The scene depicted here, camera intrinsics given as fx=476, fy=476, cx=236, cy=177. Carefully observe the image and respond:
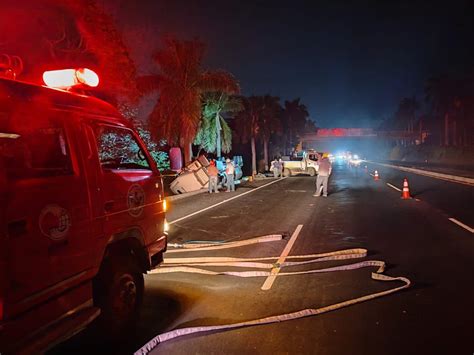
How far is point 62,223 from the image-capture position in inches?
148

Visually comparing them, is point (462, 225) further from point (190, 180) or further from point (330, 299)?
point (190, 180)

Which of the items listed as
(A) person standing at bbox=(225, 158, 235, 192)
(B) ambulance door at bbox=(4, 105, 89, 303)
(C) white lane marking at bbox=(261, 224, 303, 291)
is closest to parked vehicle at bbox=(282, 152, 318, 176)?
(A) person standing at bbox=(225, 158, 235, 192)

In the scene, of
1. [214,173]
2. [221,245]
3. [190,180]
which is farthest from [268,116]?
[221,245]

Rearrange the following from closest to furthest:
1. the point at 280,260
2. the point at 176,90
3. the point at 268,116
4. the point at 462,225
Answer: the point at 280,260
the point at 462,225
the point at 176,90
the point at 268,116

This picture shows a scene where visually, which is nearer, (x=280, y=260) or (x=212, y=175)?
(x=280, y=260)

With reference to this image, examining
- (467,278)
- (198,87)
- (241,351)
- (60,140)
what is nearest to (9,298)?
(60,140)

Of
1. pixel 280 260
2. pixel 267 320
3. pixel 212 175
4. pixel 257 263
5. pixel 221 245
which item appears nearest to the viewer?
pixel 267 320

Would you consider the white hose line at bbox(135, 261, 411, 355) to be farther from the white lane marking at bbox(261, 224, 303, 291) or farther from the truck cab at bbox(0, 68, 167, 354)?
the white lane marking at bbox(261, 224, 303, 291)

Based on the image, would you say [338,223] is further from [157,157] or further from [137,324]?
[157,157]

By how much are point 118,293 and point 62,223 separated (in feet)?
4.15

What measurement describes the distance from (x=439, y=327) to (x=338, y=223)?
7.46m

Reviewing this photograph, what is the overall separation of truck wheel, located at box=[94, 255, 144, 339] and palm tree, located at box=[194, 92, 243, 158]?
102 ft

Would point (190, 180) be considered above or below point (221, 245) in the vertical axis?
above

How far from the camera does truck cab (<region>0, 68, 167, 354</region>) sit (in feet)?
10.7
